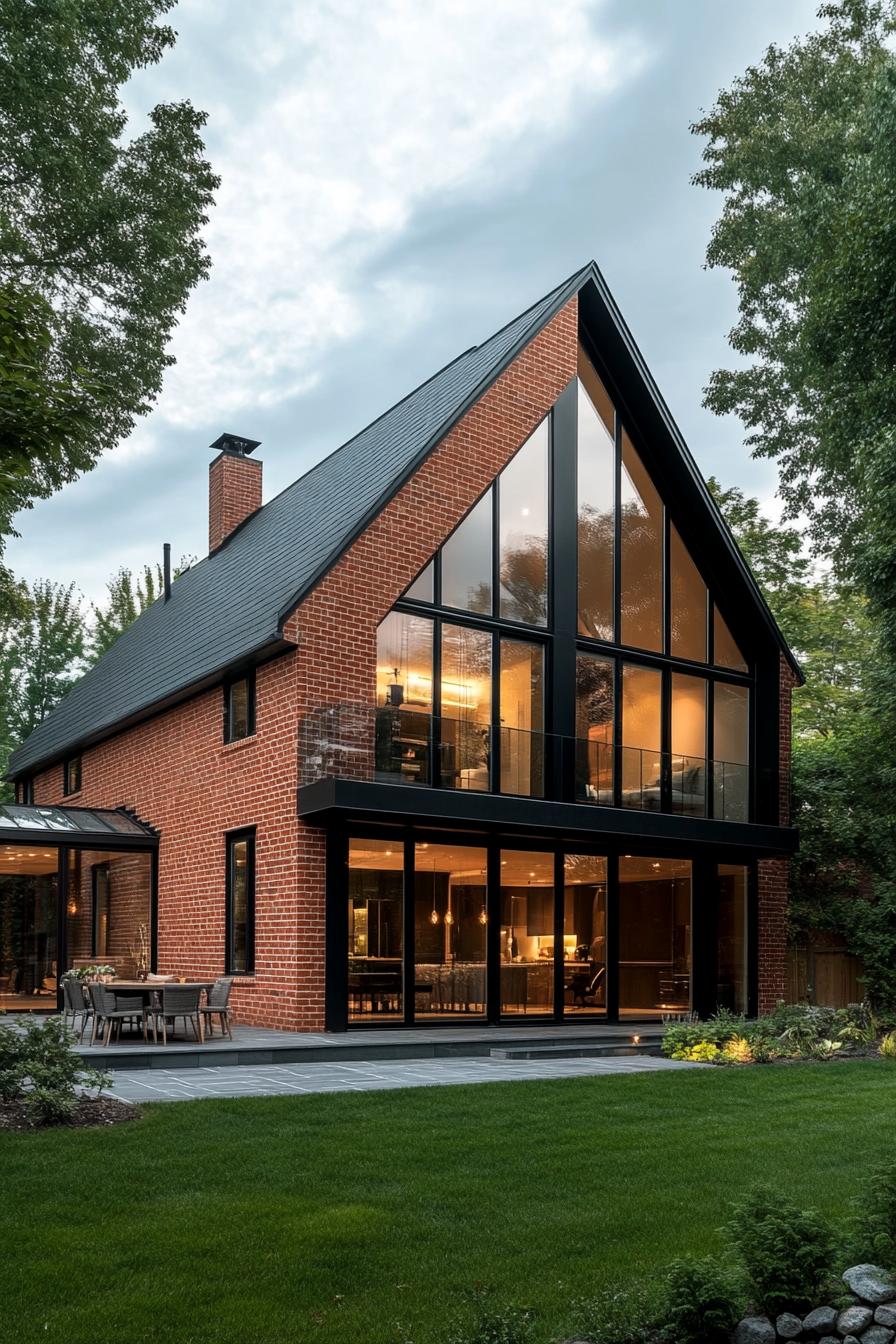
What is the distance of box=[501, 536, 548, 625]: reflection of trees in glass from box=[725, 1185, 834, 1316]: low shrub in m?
13.2

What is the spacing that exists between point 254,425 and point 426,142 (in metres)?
56.7

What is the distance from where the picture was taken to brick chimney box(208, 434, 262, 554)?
2588 cm

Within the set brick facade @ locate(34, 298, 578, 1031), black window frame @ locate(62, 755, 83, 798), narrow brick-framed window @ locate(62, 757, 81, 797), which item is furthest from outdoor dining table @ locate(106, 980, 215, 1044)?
narrow brick-framed window @ locate(62, 757, 81, 797)

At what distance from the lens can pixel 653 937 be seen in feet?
62.1

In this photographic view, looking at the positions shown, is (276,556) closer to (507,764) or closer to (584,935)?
(507,764)

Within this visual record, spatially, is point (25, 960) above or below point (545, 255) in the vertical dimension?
below

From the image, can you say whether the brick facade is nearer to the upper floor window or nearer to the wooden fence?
the upper floor window

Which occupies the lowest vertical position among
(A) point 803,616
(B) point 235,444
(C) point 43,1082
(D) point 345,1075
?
(D) point 345,1075

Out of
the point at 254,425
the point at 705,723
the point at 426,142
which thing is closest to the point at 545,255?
the point at 254,425

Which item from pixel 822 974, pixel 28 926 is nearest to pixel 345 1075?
pixel 28 926

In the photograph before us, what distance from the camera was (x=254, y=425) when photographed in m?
82.7

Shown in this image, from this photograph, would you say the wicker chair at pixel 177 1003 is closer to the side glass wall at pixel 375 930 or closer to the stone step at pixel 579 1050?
the side glass wall at pixel 375 930

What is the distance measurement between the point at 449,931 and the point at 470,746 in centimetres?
253

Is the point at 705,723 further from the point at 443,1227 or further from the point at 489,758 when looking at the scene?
the point at 443,1227
